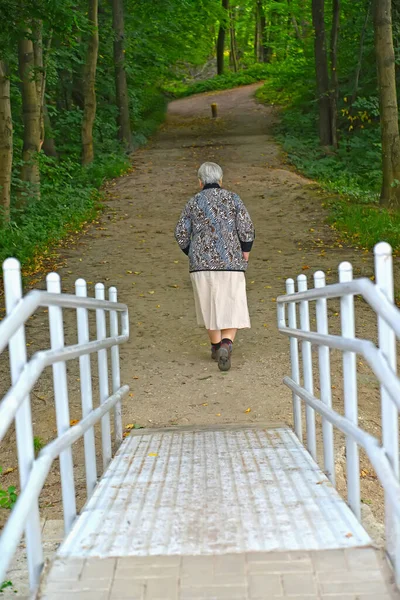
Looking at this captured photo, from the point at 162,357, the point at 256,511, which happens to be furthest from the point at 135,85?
the point at 256,511

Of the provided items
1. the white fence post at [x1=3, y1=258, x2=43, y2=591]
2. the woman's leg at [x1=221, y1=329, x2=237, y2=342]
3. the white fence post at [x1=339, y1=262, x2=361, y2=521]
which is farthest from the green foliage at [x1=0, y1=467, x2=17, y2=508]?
the woman's leg at [x1=221, y1=329, x2=237, y2=342]

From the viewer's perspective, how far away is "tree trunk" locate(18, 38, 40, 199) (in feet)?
45.5

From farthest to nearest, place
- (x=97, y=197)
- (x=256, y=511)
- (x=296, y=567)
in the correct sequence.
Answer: (x=97, y=197)
(x=256, y=511)
(x=296, y=567)

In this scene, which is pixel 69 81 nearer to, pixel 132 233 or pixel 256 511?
pixel 132 233

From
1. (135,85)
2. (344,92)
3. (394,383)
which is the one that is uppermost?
(135,85)

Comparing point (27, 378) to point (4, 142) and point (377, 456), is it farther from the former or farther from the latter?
point (4, 142)

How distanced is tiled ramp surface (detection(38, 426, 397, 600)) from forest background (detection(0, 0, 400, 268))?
7700 millimetres

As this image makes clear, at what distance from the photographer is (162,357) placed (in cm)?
780

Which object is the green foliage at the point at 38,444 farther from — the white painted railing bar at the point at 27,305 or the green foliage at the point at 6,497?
the white painted railing bar at the point at 27,305

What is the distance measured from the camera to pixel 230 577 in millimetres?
2590

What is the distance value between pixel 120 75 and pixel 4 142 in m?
10.6

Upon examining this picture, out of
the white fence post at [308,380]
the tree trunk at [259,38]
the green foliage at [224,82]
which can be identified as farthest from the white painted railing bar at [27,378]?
the tree trunk at [259,38]

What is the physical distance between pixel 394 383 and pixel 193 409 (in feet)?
13.7

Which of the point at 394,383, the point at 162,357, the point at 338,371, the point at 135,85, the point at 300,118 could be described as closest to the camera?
the point at 394,383
